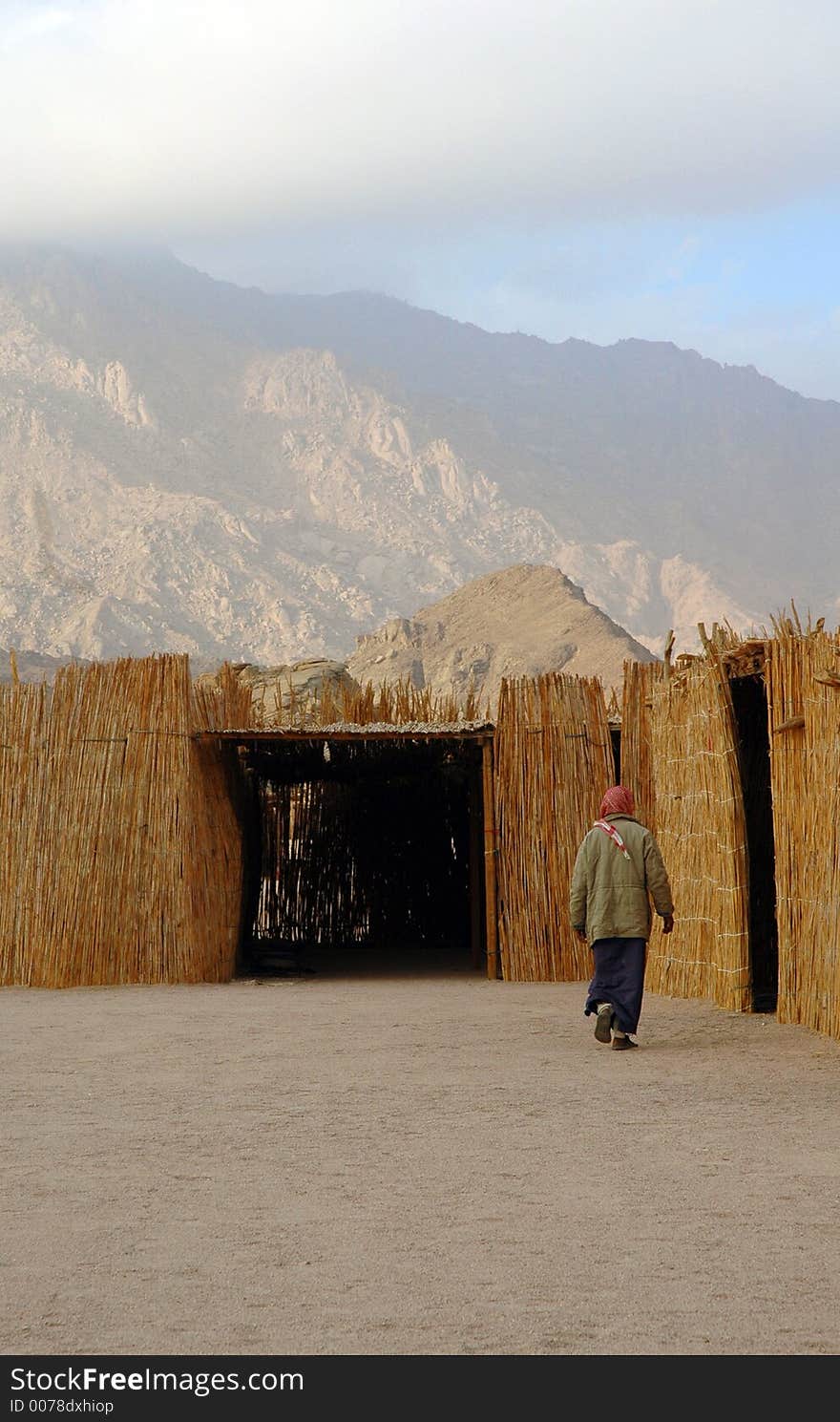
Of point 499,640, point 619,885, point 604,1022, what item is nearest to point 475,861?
point 619,885

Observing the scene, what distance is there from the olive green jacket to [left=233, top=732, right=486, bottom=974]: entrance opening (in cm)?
632

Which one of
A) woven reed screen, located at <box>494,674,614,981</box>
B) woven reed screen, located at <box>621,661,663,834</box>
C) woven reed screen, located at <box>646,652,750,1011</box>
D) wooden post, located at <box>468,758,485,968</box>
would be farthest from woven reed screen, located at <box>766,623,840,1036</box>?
wooden post, located at <box>468,758,485,968</box>

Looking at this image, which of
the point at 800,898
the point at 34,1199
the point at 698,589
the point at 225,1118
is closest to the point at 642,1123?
the point at 225,1118

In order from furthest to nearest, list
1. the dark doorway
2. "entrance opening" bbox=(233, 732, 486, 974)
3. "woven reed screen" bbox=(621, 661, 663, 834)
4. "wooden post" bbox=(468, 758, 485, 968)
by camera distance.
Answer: "entrance opening" bbox=(233, 732, 486, 974)
"wooden post" bbox=(468, 758, 485, 968)
the dark doorway
"woven reed screen" bbox=(621, 661, 663, 834)

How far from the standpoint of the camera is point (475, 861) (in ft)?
46.6

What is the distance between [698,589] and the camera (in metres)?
73.5

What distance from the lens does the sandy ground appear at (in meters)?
3.42

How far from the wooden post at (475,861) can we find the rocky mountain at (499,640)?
73.1ft

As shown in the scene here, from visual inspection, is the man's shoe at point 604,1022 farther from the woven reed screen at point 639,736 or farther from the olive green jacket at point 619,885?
the woven reed screen at point 639,736

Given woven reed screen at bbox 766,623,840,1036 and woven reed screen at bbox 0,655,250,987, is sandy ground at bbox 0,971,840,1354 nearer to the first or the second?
woven reed screen at bbox 766,623,840,1036

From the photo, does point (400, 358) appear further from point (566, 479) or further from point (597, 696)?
point (597, 696)

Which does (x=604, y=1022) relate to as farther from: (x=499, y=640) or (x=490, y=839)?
(x=499, y=640)

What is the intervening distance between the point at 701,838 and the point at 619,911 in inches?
72.2

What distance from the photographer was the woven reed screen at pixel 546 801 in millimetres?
11391
